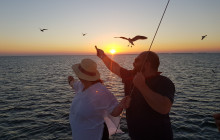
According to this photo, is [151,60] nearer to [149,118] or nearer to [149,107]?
[149,107]

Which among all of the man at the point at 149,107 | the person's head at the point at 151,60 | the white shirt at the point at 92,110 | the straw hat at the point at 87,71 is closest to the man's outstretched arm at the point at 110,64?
the straw hat at the point at 87,71

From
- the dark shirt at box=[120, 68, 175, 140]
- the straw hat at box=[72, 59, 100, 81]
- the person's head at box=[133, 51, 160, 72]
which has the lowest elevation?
the dark shirt at box=[120, 68, 175, 140]

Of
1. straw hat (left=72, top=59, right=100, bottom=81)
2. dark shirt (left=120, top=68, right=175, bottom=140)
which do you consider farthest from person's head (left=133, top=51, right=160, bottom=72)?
straw hat (left=72, top=59, right=100, bottom=81)

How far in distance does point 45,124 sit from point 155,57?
11.1 metres

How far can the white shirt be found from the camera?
347 centimetres

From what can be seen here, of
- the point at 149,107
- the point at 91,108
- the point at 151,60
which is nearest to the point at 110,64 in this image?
the point at 91,108

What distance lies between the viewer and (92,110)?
3.46 m

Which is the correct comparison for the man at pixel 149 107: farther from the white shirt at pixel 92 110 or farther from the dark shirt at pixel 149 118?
the white shirt at pixel 92 110

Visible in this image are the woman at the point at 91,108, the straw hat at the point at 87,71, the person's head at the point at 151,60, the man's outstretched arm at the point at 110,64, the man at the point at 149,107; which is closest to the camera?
the man at the point at 149,107

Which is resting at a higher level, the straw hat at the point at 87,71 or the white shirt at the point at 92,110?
the straw hat at the point at 87,71

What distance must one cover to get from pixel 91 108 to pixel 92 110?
4 cm

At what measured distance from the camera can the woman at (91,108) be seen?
346 cm

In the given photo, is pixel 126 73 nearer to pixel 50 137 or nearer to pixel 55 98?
pixel 50 137

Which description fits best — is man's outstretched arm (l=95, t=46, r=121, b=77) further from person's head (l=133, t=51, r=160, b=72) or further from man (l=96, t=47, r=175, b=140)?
person's head (l=133, t=51, r=160, b=72)
